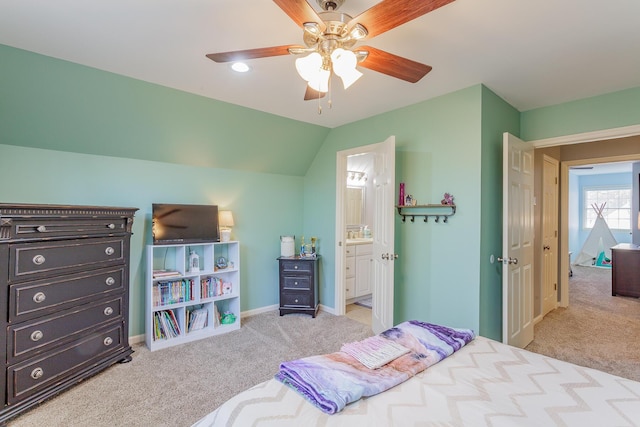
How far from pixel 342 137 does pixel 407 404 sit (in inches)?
130

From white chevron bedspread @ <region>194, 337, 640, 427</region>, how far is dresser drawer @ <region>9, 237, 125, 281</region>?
71.5 inches

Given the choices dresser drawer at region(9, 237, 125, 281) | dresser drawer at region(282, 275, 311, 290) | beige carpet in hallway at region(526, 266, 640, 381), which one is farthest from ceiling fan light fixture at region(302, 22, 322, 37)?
beige carpet in hallway at region(526, 266, 640, 381)

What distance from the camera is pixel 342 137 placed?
4.06 metres

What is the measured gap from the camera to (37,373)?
214 cm

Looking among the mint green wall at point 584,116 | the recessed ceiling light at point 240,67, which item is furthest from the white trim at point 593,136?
the recessed ceiling light at point 240,67

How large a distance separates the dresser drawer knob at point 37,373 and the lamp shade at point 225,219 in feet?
6.38

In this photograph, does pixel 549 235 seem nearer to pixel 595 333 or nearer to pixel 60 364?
pixel 595 333

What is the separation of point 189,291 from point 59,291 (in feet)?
3.90

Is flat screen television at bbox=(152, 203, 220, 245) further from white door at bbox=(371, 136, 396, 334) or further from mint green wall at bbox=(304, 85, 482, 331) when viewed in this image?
mint green wall at bbox=(304, 85, 482, 331)

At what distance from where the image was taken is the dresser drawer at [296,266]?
4.03 m

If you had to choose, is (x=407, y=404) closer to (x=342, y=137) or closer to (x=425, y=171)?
(x=425, y=171)

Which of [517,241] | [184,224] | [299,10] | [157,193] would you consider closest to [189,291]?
[184,224]

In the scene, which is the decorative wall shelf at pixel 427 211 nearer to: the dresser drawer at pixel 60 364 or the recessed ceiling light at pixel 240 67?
the recessed ceiling light at pixel 240 67

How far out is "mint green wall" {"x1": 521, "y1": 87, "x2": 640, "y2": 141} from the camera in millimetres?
2777
